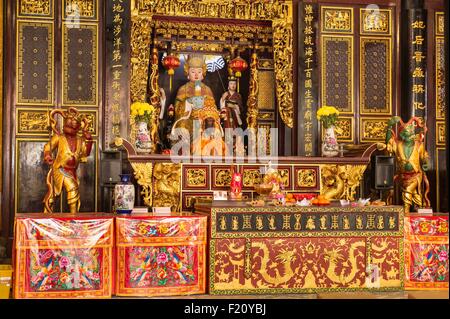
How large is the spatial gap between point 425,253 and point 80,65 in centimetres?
400

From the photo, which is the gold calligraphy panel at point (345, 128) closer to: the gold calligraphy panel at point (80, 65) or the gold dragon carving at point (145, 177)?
the gold dragon carving at point (145, 177)

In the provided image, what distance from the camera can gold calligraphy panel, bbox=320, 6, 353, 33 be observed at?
25.2ft

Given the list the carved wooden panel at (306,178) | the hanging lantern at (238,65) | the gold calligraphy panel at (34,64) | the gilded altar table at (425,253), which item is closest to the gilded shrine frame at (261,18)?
the hanging lantern at (238,65)

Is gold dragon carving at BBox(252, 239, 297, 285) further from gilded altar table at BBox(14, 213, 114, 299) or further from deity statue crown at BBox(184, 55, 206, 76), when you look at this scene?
deity statue crown at BBox(184, 55, 206, 76)

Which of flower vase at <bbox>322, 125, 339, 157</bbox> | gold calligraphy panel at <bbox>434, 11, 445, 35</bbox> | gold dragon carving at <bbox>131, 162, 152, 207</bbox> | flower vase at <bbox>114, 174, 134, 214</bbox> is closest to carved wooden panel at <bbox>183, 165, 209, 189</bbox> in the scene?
gold dragon carving at <bbox>131, 162, 152, 207</bbox>

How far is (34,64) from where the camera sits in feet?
22.8

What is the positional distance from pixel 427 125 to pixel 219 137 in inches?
97.3

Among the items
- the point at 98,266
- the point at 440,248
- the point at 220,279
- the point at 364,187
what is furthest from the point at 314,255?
the point at 364,187

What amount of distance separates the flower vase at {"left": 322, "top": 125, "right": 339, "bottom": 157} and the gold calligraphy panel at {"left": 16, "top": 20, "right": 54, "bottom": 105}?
2.93 meters

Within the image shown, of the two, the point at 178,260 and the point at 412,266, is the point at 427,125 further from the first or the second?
the point at 178,260

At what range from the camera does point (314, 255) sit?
5211mm

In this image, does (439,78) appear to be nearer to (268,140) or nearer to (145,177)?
(268,140)

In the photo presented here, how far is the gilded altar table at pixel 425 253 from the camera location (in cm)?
565

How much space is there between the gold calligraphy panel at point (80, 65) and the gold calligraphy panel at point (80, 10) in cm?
9
